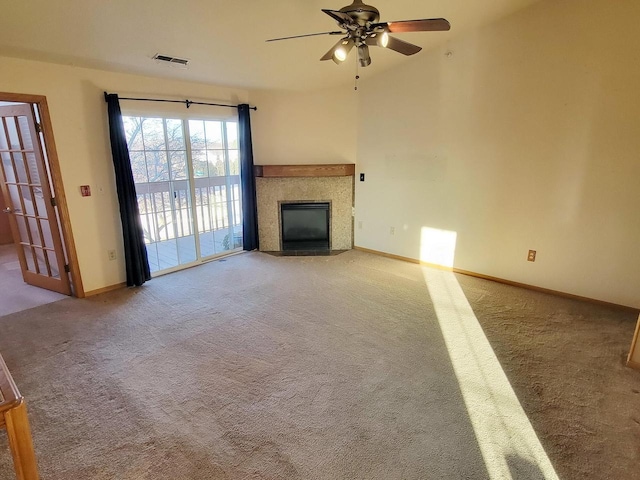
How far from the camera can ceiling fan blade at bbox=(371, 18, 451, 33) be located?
7.09 ft

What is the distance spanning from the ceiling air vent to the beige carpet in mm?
2466

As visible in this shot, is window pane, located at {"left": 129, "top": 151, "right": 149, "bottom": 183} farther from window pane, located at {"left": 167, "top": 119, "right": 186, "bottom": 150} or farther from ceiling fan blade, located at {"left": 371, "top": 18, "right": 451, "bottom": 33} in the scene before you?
ceiling fan blade, located at {"left": 371, "top": 18, "right": 451, "bottom": 33}

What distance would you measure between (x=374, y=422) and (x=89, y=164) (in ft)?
12.5

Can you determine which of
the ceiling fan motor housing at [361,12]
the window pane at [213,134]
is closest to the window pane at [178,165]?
the window pane at [213,134]

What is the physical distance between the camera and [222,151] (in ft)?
16.5

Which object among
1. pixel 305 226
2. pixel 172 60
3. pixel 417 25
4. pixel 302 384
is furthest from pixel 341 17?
pixel 305 226

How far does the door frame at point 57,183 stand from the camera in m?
3.28

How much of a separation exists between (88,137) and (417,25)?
3.47 metres

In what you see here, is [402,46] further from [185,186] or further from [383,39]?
[185,186]

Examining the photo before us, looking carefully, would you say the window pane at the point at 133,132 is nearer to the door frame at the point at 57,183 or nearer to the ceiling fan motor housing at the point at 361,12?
the door frame at the point at 57,183

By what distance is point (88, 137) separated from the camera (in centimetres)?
372

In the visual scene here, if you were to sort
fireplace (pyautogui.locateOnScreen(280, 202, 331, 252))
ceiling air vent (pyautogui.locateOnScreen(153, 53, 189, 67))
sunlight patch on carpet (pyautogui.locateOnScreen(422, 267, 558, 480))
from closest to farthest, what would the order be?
sunlight patch on carpet (pyautogui.locateOnScreen(422, 267, 558, 480)), ceiling air vent (pyautogui.locateOnScreen(153, 53, 189, 67)), fireplace (pyautogui.locateOnScreen(280, 202, 331, 252))

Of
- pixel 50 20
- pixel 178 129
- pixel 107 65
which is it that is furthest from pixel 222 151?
pixel 50 20

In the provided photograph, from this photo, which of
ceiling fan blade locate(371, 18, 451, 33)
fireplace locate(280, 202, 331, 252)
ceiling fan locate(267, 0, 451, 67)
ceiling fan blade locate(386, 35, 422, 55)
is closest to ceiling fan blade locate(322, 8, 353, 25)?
ceiling fan locate(267, 0, 451, 67)
